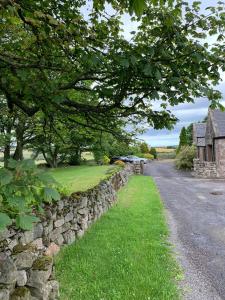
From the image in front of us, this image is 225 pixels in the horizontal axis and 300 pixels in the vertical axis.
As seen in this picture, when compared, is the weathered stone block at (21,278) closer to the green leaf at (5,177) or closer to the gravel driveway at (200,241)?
the green leaf at (5,177)

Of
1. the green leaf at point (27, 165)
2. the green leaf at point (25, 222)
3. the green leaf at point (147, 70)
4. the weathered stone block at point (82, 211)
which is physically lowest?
the weathered stone block at point (82, 211)

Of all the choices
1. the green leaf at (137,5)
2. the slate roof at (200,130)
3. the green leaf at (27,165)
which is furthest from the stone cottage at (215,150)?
the green leaf at (137,5)

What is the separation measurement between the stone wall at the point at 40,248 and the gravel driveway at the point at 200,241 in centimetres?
247

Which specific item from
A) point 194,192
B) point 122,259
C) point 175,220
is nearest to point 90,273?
point 122,259

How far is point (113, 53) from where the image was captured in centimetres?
612

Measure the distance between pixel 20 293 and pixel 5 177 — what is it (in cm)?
268

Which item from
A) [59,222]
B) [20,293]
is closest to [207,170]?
[59,222]

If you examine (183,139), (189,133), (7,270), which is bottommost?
(7,270)

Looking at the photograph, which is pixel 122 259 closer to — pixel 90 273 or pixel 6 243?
pixel 90 273

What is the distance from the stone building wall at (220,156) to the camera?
3219cm

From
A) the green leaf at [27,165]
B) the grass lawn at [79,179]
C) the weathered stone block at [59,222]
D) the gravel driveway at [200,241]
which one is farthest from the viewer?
the grass lawn at [79,179]

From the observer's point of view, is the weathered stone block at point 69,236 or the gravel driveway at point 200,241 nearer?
the gravel driveway at point 200,241

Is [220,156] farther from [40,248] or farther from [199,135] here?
[40,248]

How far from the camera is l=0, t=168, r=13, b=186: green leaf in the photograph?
2.51 metres
